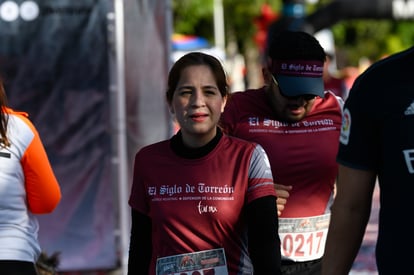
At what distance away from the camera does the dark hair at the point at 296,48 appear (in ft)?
15.4

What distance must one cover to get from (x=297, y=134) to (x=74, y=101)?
3.74 meters

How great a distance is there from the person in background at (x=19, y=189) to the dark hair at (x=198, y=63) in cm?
74

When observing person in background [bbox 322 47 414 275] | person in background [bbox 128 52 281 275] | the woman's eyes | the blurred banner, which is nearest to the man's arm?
person in background [bbox 322 47 414 275]

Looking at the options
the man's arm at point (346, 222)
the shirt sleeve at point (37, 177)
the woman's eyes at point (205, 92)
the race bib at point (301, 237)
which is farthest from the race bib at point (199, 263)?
the race bib at point (301, 237)

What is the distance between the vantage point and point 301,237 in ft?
15.8

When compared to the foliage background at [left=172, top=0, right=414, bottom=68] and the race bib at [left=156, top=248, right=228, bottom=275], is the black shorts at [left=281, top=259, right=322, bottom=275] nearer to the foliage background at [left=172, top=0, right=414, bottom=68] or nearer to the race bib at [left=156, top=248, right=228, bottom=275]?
the race bib at [left=156, top=248, right=228, bottom=275]

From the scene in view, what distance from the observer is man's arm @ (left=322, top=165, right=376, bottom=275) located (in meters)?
3.12

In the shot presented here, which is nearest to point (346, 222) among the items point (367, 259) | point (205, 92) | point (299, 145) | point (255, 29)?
point (205, 92)

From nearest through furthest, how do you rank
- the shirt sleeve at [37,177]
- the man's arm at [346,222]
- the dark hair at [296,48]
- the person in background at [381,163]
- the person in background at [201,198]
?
the person in background at [381,163]
the man's arm at [346,222]
the person in background at [201,198]
the shirt sleeve at [37,177]
the dark hair at [296,48]

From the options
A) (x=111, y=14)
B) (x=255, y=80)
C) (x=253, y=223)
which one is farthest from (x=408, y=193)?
(x=255, y=80)

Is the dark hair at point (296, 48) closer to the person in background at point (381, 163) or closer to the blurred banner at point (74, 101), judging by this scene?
the person in background at point (381, 163)

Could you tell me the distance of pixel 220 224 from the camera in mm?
3824

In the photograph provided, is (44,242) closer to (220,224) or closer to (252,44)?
(220,224)

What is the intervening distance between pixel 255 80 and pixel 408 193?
38.0m
